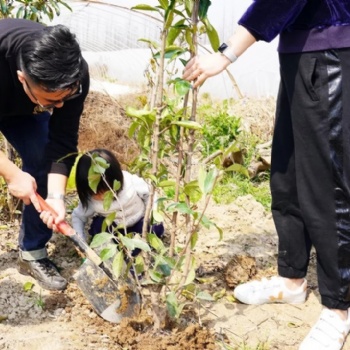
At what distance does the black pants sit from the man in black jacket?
0.73m

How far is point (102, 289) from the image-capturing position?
2203mm

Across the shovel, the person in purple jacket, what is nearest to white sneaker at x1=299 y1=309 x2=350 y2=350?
the person in purple jacket

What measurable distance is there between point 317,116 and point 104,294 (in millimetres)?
1042

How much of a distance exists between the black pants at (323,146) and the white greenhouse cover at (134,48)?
3.69m

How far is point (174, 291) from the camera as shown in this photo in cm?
197

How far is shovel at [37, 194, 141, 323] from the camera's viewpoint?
6.82ft

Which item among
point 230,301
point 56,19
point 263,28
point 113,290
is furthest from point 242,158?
point 56,19

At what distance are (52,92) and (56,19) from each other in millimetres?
4409

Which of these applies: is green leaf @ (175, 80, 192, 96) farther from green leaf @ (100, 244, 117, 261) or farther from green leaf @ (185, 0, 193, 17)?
green leaf @ (100, 244, 117, 261)

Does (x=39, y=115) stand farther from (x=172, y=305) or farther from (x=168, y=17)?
(x=172, y=305)

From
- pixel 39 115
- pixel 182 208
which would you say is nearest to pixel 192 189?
pixel 182 208

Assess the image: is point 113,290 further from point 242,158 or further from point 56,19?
point 56,19

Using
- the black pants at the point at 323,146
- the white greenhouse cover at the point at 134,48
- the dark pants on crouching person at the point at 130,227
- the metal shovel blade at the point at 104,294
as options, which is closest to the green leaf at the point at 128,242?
the metal shovel blade at the point at 104,294

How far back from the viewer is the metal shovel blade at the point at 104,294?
212cm
